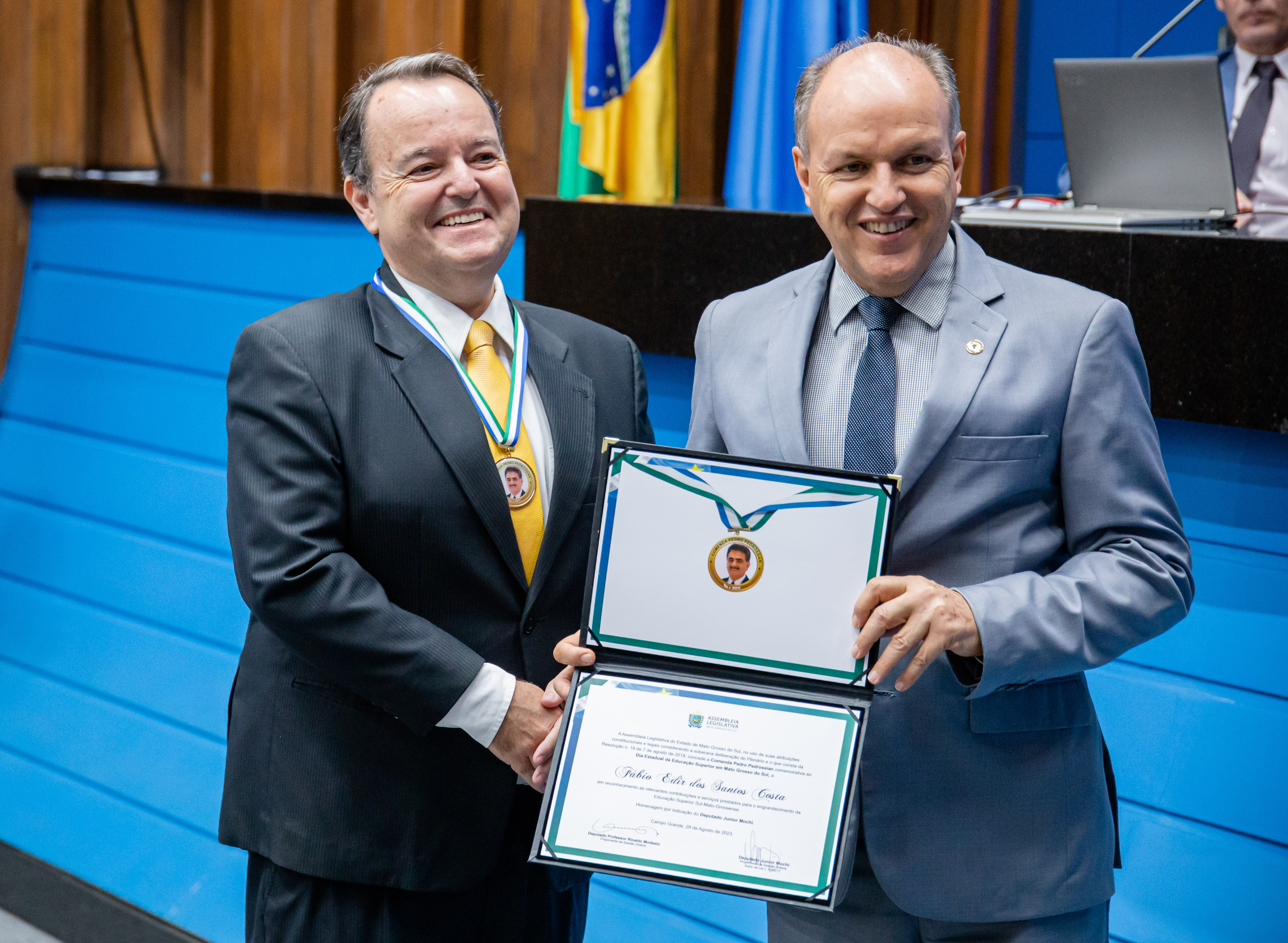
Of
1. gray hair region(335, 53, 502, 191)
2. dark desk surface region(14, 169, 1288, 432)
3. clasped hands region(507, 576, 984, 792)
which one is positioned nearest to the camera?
clasped hands region(507, 576, 984, 792)

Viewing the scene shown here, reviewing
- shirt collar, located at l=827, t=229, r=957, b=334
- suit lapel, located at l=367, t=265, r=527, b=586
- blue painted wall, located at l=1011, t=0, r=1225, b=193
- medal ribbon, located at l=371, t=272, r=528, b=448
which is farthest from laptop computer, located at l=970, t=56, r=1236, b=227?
blue painted wall, located at l=1011, t=0, r=1225, b=193

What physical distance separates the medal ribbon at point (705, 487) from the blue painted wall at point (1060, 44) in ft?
12.3

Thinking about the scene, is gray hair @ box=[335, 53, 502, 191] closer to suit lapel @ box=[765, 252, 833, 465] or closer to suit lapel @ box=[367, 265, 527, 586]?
suit lapel @ box=[367, 265, 527, 586]

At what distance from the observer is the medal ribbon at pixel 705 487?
131 cm

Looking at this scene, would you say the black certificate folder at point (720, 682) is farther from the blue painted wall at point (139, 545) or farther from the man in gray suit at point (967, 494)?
the blue painted wall at point (139, 545)

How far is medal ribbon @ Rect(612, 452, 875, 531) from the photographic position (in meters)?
1.31

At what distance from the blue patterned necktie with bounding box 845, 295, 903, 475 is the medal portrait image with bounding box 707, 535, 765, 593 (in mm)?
143

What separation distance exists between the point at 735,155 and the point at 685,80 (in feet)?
2.05

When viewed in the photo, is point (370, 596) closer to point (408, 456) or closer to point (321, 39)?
point (408, 456)

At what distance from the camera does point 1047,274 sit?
1965 mm

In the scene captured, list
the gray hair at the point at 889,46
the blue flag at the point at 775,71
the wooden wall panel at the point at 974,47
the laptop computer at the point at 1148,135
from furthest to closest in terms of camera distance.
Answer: the wooden wall panel at the point at 974,47 < the blue flag at the point at 775,71 < the laptop computer at the point at 1148,135 < the gray hair at the point at 889,46

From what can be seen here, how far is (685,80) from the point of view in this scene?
3.76 m

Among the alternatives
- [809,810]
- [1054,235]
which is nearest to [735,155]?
[1054,235]
